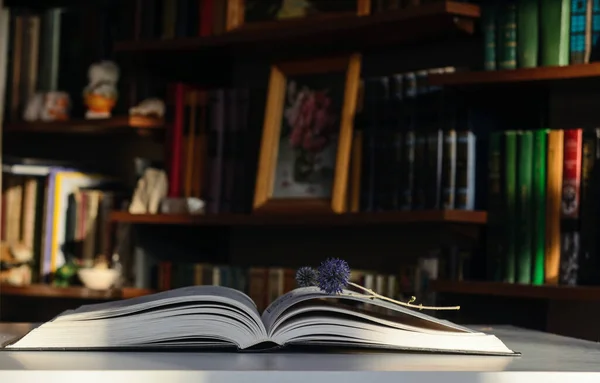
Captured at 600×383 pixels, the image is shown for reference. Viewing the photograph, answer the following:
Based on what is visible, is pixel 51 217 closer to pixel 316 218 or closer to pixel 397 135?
pixel 316 218

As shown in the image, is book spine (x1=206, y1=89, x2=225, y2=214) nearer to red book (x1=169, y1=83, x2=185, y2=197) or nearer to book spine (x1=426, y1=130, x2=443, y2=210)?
red book (x1=169, y1=83, x2=185, y2=197)

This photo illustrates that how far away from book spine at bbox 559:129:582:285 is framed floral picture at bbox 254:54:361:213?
50cm

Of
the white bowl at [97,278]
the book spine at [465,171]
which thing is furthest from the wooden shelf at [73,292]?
the book spine at [465,171]

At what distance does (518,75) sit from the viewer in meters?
1.98

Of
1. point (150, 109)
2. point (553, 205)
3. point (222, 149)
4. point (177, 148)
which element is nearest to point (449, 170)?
point (553, 205)

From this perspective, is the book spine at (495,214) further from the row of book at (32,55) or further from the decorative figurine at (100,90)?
the row of book at (32,55)

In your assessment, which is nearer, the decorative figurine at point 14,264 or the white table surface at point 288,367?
the white table surface at point 288,367

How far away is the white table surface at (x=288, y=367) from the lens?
0.88 m

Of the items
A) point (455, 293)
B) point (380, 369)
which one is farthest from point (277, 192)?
point (380, 369)

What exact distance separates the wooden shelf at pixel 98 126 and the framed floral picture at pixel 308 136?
1.06ft

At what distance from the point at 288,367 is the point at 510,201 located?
46.0 inches

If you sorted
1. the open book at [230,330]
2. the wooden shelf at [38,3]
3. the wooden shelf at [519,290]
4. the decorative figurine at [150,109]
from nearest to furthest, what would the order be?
the open book at [230,330] → the wooden shelf at [519,290] → the decorative figurine at [150,109] → the wooden shelf at [38,3]

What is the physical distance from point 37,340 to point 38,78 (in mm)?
1707

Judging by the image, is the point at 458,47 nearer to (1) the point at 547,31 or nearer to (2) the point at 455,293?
(1) the point at 547,31
